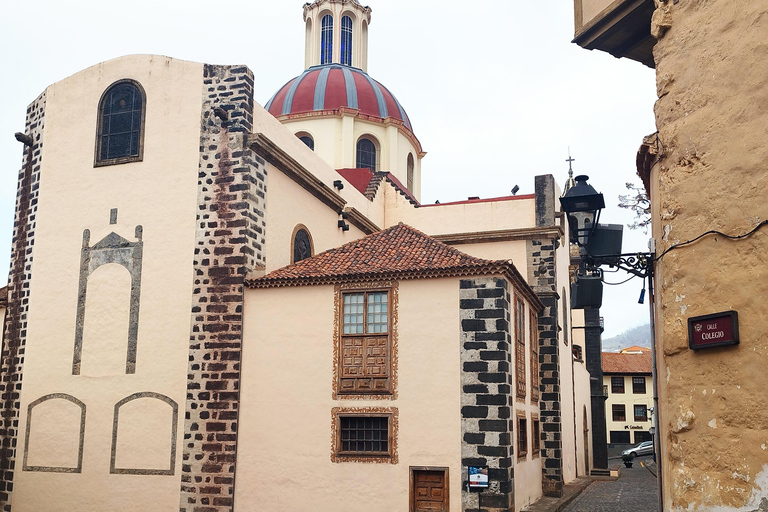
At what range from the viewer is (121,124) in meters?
17.3

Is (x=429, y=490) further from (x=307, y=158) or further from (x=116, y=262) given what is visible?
(x=307, y=158)

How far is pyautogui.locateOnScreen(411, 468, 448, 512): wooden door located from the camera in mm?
13547

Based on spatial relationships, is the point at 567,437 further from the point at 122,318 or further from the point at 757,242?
the point at 757,242

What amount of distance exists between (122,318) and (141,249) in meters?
1.42

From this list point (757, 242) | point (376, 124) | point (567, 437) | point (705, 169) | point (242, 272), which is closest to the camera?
point (757, 242)

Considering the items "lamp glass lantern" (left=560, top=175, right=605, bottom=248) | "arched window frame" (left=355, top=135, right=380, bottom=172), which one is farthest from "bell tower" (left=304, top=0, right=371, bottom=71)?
"lamp glass lantern" (left=560, top=175, right=605, bottom=248)

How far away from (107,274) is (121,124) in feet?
10.6

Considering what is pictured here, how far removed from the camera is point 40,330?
1691cm

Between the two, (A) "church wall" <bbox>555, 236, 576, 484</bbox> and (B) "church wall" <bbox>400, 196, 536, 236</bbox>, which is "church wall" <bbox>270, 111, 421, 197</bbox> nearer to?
(B) "church wall" <bbox>400, 196, 536, 236</bbox>

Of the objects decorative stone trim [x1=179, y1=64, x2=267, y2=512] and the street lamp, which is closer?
the street lamp

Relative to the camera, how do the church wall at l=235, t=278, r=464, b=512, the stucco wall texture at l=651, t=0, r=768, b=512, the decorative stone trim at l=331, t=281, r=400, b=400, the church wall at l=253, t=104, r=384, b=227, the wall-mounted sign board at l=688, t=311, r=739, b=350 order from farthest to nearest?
the church wall at l=253, t=104, r=384, b=227
the decorative stone trim at l=331, t=281, r=400, b=400
the church wall at l=235, t=278, r=464, b=512
the wall-mounted sign board at l=688, t=311, r=739, b=350
the stucco wall texture at l=651, t=0, r=768, b=512

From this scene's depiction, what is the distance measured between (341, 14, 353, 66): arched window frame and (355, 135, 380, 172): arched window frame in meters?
4.30

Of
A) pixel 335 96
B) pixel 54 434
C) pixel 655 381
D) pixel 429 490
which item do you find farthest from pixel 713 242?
pixel 335 96

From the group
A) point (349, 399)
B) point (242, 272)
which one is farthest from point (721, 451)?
point (242, 272)
